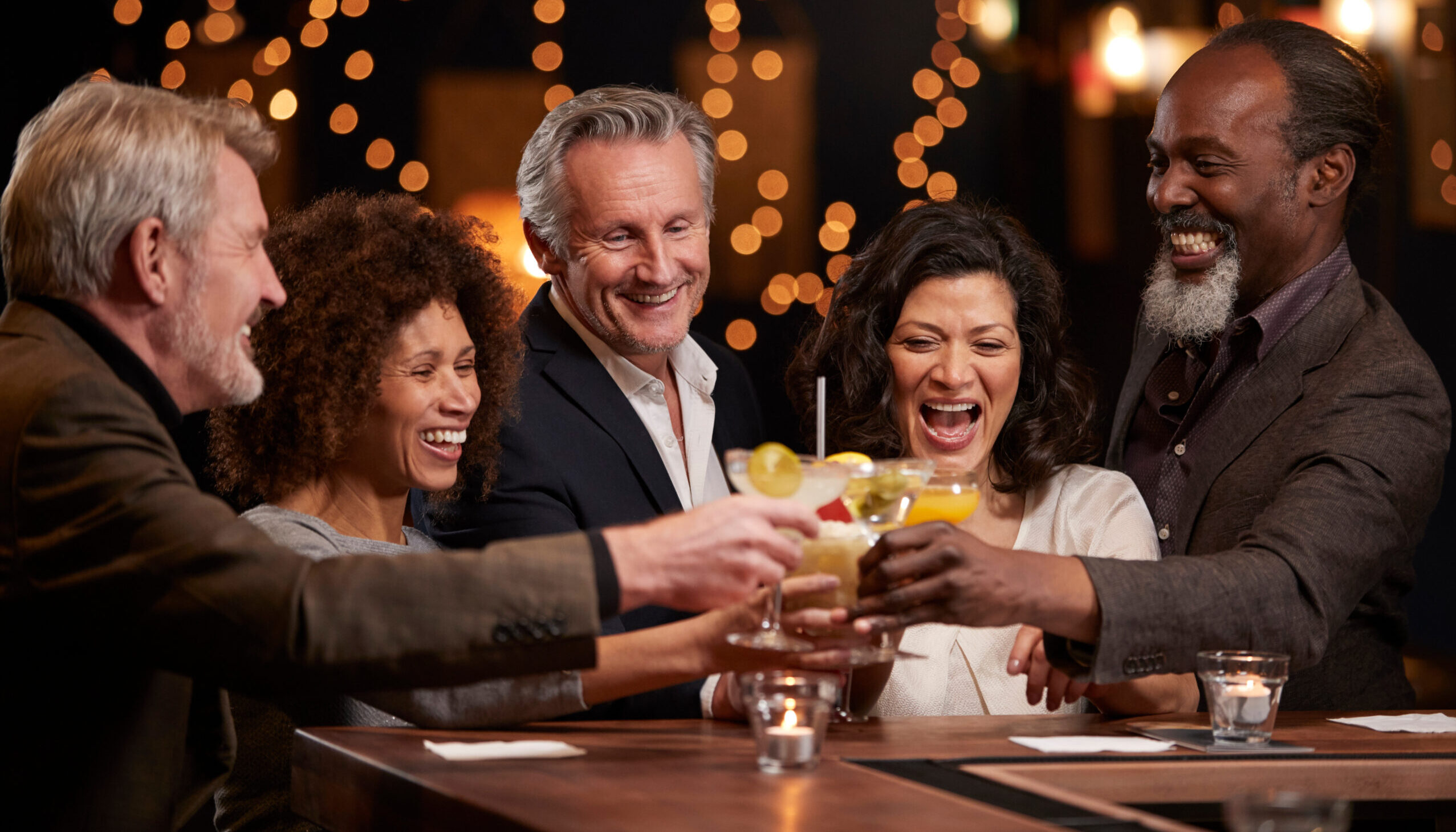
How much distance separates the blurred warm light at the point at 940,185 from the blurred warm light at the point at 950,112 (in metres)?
0.22

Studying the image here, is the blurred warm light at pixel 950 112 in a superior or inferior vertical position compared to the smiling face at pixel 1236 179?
superior

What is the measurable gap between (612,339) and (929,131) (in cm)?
338

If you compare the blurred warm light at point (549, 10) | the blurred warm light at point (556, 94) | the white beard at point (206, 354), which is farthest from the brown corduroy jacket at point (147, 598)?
the blurred warm light at point (549, 10)

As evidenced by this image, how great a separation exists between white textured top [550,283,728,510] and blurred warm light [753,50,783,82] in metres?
2.83

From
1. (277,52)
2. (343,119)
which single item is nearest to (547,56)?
(343,119)

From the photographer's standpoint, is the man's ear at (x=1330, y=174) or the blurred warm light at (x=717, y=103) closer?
the man's ear at (x=1330, y=174)

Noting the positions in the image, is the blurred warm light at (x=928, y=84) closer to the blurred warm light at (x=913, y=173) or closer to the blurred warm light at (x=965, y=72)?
the blurred warm light at (x=965, y=72)

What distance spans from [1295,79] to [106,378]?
2.51 metres

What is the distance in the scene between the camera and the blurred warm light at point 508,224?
5281 mm

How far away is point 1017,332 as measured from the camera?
2.95m

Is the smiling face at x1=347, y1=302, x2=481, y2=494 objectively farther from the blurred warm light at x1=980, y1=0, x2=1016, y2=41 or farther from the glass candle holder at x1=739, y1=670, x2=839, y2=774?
the blurred warm light at x1=980, y1=0, x2=1016, y2=41

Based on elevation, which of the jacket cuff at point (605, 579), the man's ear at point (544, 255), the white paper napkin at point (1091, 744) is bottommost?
the white paper napkin at point (1091, 744)

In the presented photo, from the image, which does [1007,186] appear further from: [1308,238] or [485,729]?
[485,729]

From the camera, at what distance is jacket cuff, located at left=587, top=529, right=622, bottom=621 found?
68.9 inches
